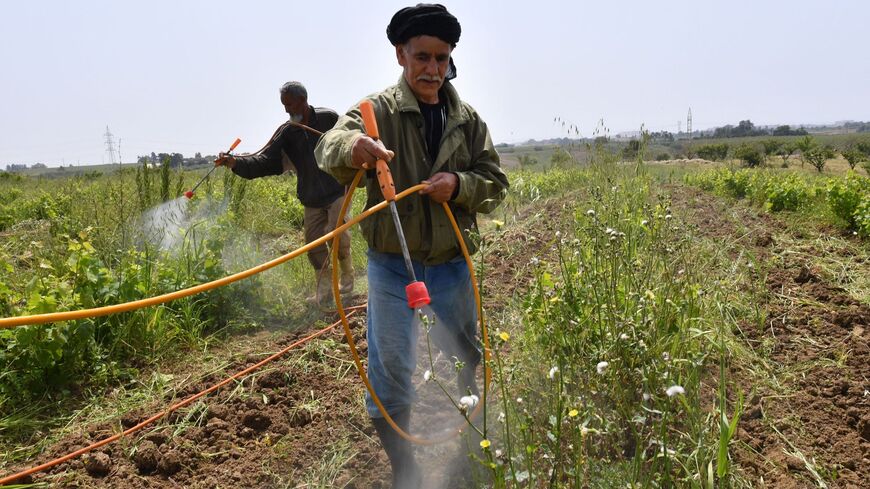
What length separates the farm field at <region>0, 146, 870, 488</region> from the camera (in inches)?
72.3

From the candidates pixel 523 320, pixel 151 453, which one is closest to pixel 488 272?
pixel 523 320

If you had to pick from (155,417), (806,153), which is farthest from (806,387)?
(806,153)

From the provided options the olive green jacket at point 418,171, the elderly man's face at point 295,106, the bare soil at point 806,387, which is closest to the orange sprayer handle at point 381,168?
the olive green jacket at point 418,171

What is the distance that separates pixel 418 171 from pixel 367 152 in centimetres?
39

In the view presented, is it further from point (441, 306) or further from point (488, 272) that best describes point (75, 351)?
point (488, 272)

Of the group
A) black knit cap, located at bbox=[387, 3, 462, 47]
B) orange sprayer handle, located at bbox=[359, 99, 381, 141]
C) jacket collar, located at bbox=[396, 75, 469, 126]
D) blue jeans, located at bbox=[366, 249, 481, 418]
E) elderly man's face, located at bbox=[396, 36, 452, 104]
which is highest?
black knit cap, located at bbox=[387, 3, 462, 47]

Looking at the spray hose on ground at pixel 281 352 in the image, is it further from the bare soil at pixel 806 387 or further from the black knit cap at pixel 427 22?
the bare soil at pixel 806 387

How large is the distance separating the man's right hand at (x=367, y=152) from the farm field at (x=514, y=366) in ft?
1.41

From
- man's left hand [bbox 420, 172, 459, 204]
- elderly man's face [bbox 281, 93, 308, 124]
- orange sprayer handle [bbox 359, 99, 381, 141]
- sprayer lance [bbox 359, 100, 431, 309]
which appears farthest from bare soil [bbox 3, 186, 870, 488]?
elderly man's face [bbox 281, 93, 308, 124]

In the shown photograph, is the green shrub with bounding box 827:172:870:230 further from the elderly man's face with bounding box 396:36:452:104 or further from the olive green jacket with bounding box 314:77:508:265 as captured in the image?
the elderly man's face with bounding box 396:36:452:104

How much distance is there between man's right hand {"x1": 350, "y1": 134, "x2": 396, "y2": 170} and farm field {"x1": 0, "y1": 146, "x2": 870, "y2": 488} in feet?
1.41

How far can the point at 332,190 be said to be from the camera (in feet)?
14.9

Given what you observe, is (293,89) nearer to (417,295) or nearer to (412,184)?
(412,184)

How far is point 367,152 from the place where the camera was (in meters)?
1.85
